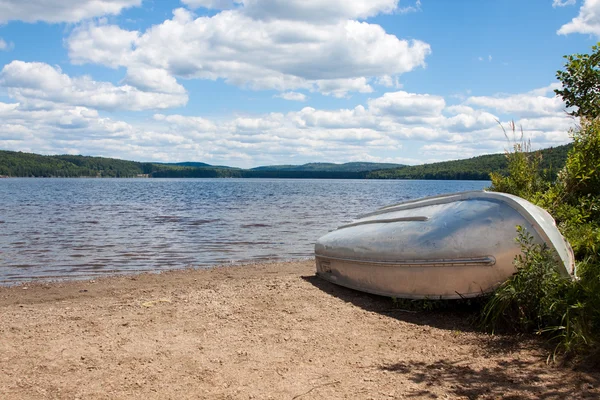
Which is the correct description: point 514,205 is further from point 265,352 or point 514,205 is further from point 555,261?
point 265,352

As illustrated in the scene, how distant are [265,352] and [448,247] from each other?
2.43 m

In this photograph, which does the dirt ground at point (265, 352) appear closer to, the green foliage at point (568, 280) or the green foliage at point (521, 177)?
the green foliage at point (568, 280)

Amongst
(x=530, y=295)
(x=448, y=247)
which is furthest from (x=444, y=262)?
(x=530, y=295)

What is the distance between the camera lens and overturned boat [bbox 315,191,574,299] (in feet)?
18.9

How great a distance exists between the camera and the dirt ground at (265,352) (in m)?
4.32

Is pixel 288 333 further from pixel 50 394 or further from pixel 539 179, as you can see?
pixel 539 179

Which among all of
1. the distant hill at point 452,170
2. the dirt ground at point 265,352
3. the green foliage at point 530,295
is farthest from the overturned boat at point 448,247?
the distant hill at point 452,170

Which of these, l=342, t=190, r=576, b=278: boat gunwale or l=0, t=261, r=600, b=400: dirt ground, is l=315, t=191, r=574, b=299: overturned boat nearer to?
l=342, t=190, r=576, b=278: boat gunwale

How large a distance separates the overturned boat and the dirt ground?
346 millimetres

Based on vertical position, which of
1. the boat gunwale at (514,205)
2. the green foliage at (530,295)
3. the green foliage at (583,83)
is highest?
the green foliage at (583,83)

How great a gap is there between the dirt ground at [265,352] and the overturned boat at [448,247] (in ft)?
1.14

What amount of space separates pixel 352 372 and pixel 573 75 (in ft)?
20.7

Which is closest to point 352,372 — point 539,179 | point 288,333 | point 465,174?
point 288,333

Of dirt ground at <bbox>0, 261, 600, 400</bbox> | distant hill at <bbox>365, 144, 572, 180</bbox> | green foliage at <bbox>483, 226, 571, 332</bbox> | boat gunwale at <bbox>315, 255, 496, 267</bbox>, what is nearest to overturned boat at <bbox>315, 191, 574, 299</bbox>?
boat gunwale at <bbox>315, 255, 496, 267</bbox>
